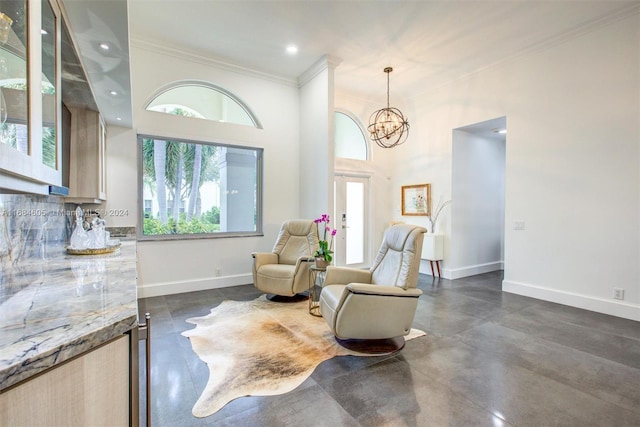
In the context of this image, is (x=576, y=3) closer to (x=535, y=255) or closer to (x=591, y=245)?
(x=591, y=245)

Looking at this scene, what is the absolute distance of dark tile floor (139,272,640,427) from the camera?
179 cm

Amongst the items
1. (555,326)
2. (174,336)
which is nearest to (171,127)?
(174,336)

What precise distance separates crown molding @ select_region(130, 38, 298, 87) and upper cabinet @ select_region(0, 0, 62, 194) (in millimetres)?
3339

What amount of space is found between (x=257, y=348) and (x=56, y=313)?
76.6 inches

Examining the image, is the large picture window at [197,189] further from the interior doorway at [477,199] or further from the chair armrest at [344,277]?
the interior doorway at [477,199]

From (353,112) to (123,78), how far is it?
14.3 feet

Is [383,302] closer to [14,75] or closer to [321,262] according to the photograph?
[321,262]

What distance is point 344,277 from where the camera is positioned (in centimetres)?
316

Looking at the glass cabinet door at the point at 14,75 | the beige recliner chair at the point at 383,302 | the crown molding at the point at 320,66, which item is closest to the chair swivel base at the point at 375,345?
the beige recliner chair at the point at 383,302

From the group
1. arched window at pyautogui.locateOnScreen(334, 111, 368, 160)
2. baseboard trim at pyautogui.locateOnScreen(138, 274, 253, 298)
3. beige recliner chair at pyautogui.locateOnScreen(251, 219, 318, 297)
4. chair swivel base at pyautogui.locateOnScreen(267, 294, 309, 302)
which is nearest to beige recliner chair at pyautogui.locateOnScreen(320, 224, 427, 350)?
beige recliner chair at pyautogui.locateOnScreen(251, 219, 318, 297)

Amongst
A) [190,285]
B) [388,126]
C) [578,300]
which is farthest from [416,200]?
[190,285]

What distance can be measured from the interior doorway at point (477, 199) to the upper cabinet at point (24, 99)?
5.42 m

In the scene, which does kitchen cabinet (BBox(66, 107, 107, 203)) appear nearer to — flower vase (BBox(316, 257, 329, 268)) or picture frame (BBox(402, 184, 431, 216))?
flower vase (BBox(316, 257, 329, 268))

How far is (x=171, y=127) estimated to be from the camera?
434 cm
